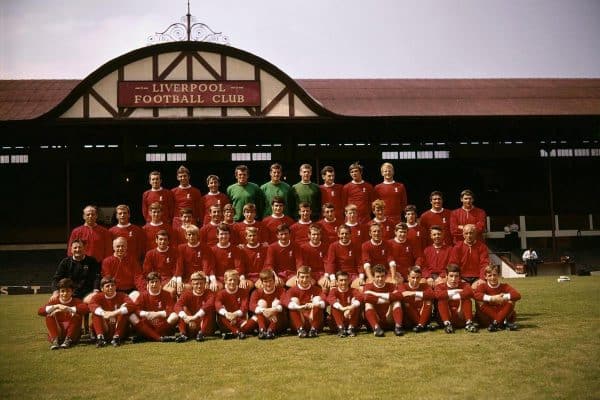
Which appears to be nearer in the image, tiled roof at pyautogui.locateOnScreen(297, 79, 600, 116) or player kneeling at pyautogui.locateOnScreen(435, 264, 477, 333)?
player kneeling at pyautogui.locateOnScreen(435, 264, 477, 333)

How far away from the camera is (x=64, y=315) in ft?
25.5

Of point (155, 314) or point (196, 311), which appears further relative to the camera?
point (196, 311)

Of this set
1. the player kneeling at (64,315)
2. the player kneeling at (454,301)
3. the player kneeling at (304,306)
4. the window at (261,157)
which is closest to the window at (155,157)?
the window at (261,157)

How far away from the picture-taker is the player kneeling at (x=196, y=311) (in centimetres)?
786

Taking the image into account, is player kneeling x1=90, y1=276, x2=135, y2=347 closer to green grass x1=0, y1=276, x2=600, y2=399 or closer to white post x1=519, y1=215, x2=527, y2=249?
green grass x1=0, y1=276, x2=600, y2=399

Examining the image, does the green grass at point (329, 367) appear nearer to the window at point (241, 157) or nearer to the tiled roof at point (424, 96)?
the tiled roof at point (424, 96)

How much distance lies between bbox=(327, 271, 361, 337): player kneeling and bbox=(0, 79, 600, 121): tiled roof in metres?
13.5

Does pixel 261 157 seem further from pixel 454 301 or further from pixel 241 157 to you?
pixel 454 301

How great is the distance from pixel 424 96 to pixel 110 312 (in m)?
18.7

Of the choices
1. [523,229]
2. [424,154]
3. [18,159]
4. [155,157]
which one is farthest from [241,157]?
[523,229]

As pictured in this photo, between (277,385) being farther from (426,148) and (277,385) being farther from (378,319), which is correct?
(426,148)

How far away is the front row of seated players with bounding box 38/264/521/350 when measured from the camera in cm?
776

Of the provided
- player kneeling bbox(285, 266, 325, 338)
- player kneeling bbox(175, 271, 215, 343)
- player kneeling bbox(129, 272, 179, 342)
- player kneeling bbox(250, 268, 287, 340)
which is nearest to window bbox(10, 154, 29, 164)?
player kneeling bbox(129, 272, 179, 342)

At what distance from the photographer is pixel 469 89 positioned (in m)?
25.0
